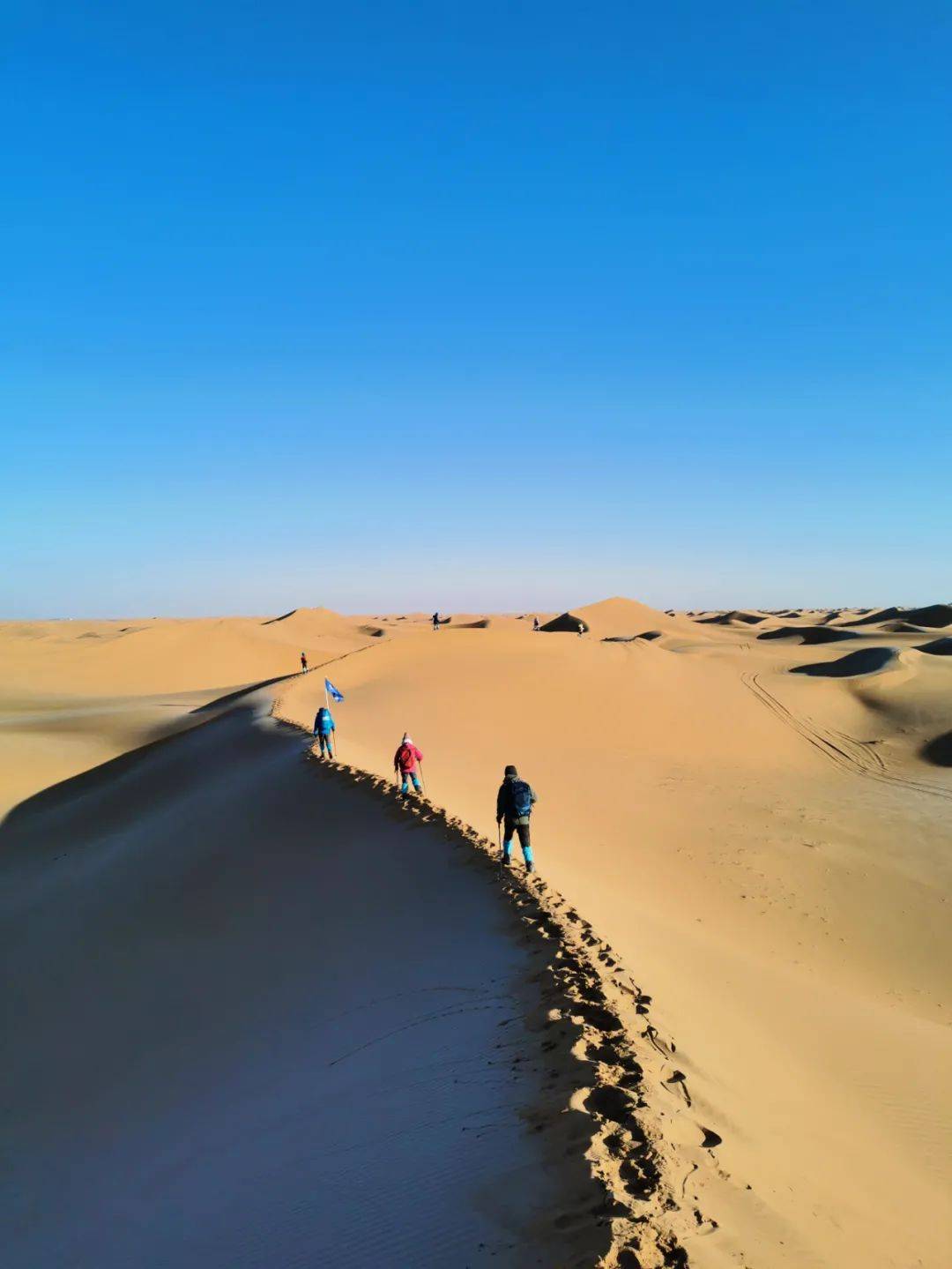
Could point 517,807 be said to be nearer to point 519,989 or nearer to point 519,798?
point 519,798

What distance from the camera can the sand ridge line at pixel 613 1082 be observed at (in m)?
3.10

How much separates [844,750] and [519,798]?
655 inches

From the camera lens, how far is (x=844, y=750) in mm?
21875

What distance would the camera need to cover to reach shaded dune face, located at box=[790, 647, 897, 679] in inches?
1177

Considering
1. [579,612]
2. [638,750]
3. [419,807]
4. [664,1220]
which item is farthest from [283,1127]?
[579,612]

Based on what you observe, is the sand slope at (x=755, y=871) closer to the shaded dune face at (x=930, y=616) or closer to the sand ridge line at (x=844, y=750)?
the sand ridge line at (x=844, y=750)

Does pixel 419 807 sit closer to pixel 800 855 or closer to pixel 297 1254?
pixel 800 855

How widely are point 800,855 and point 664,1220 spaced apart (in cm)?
1119

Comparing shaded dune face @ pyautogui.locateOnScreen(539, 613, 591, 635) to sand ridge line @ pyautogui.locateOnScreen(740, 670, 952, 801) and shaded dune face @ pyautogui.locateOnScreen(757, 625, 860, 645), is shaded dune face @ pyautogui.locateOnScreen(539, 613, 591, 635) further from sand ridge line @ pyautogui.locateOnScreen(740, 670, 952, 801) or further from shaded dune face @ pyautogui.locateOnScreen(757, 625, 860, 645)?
sand ridge line @ pyautogui.locateOnScreen(740, 670, 952, 801)

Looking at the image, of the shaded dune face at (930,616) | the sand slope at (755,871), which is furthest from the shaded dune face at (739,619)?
the sand slope at (755,871)

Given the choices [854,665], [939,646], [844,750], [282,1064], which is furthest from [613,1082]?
[939,646]

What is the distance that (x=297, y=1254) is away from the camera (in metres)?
3.58

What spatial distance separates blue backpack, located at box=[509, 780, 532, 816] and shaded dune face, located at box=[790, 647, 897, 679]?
24.1 metres

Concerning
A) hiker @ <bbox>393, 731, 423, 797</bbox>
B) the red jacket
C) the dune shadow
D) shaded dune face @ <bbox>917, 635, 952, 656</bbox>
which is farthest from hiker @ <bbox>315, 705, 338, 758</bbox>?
shaded dune face @ <bbox>917, 635, 952, 656</bbox>
